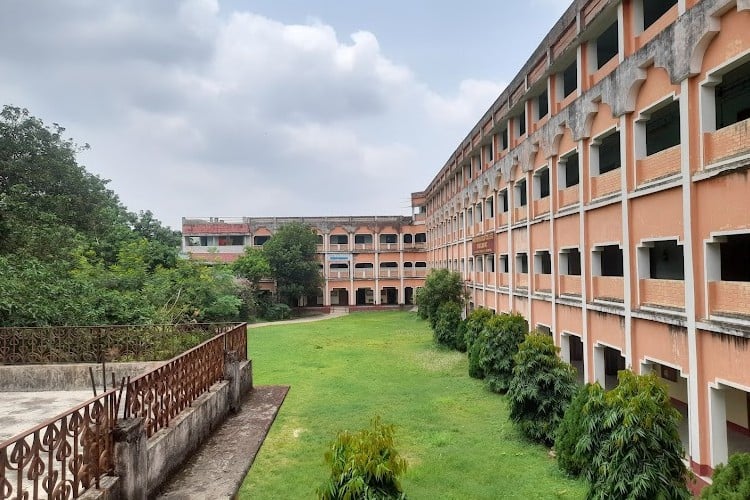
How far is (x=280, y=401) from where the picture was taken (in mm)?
10273

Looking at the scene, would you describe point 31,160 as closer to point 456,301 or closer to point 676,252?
point 456,301

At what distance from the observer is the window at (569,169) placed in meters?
11.3

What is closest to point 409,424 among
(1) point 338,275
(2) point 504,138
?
(2) point 504,138

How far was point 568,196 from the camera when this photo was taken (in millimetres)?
10875

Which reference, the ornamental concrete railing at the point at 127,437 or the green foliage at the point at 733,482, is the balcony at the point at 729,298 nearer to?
the green foliage at the point at 733,482

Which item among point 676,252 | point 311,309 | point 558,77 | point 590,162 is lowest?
point 311,309

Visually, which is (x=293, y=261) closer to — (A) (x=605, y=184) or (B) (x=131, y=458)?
(A) (x=605, y=184)

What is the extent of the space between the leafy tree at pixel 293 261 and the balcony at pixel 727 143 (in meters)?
29.2

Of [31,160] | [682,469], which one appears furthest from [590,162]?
[31,160]

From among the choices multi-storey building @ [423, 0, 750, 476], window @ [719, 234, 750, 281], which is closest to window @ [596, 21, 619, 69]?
multi-storey building @ [423, 0, 750, 476]

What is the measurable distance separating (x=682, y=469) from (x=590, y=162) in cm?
627

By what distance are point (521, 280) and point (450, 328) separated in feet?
15.9

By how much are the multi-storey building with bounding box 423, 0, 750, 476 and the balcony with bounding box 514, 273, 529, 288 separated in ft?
0.26

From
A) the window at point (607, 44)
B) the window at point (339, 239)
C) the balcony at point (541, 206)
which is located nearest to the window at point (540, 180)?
the balcony at point (541, 206)
